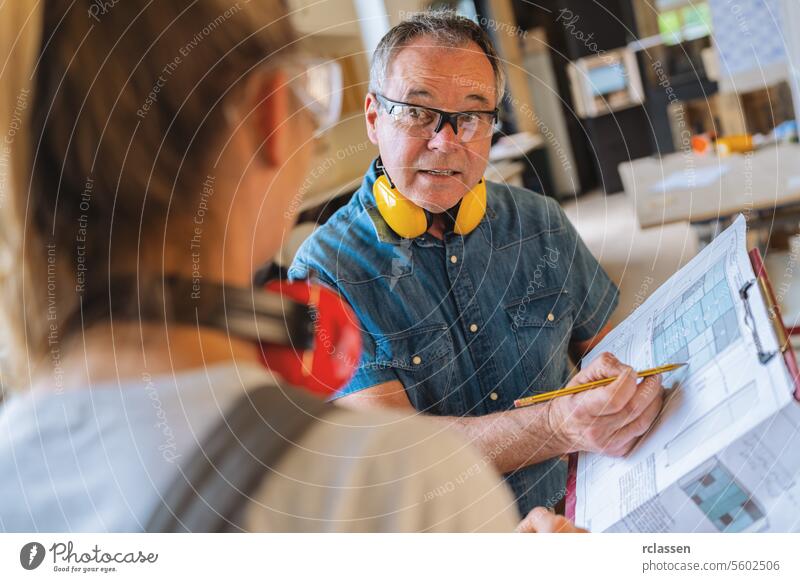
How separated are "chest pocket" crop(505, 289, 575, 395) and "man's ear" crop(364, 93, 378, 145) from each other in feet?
0.63

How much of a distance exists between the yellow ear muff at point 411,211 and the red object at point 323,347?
0.09 meters

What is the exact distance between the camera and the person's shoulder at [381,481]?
54cm

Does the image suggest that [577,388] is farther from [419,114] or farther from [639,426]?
[419,114]

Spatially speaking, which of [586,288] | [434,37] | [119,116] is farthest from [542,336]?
[119,116]

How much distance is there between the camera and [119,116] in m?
0.62

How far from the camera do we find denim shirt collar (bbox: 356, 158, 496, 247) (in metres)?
0.71

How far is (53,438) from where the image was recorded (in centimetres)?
63

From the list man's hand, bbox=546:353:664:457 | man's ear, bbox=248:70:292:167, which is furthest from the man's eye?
man's hand, bbox=546:353:664:457

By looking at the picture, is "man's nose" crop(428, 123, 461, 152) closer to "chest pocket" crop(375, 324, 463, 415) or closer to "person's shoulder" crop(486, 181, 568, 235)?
"person's shoulder" crop(486, 181, 568, 235)
